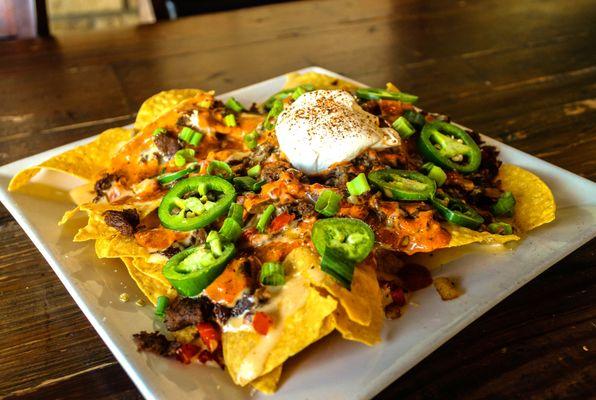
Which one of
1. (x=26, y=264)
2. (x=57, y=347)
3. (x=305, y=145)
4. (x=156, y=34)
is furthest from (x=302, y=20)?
(x=57, y=347)

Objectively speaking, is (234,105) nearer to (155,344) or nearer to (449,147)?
(449,147)

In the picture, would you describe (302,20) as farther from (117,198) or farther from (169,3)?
(117,198)

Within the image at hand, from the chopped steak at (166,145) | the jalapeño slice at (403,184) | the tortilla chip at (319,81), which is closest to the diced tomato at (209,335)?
the jalapeño slice at (403,184)

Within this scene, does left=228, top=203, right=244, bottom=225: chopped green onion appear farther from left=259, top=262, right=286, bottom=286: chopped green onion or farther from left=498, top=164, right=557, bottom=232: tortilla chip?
left=498, top=164, right=557, bottom=232: tortilla chip

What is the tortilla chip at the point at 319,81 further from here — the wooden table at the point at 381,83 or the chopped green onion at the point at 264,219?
the chopped green onion at the point at 264,219

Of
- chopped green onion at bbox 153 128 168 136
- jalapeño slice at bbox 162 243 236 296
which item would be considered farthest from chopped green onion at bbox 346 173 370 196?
chopped green onion at bbox 153 128 168 136
